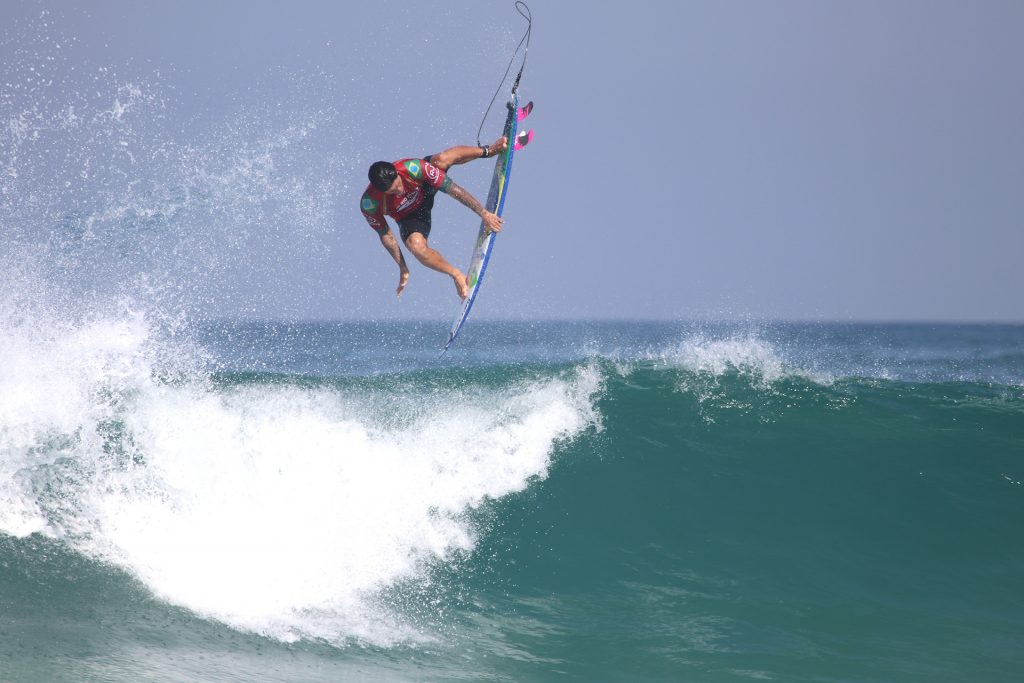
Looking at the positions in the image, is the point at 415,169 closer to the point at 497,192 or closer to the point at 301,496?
the point at 497,192

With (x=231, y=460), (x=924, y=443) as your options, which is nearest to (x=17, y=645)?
(x=231, y=460)

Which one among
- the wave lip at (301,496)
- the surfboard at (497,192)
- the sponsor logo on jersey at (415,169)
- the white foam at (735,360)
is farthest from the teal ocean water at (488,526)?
the sponsor logo on jersey at (415,169)


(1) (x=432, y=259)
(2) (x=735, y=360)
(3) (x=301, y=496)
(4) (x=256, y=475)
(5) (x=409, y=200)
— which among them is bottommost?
(3) (x=301, y=496)

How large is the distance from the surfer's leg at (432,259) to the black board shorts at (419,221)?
0.05 meters

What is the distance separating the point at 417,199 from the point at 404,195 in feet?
0.46

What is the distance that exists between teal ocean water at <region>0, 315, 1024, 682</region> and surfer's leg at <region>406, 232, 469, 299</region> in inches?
57.8

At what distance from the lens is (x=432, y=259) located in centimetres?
659

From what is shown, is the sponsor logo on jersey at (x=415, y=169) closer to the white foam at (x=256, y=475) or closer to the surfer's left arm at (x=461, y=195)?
the surfer's left arm at (x=461, y=195)

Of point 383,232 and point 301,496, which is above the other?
point 383,232

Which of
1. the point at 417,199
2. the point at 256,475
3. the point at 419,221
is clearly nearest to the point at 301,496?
the point at 256,475

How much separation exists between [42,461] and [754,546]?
5.53m

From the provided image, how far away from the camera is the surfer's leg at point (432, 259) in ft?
21.5

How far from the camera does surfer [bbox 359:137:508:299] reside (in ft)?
20.7

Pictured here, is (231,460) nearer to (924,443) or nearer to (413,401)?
(413,401)
